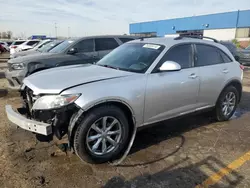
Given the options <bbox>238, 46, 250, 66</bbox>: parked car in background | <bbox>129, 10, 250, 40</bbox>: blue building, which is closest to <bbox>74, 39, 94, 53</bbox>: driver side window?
<bbox>238, 46, 250, 66</bbox>: parked car in background

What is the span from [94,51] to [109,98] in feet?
15.1

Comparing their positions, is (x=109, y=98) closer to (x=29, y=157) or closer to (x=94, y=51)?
(x=29, y=157)

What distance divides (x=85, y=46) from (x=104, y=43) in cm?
65

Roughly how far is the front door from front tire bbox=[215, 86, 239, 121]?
0.88m

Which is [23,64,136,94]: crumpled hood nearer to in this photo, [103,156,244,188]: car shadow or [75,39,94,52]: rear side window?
[103,156,244,188]: car shadow

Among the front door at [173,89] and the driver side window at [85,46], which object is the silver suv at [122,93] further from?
the driver side window at [85,46]

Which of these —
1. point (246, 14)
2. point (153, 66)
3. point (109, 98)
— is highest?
point (246, 14)

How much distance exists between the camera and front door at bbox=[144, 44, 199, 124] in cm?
367

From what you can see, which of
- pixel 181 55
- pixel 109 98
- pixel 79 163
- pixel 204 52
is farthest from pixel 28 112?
pixel 204 52

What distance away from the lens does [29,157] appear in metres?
3.51

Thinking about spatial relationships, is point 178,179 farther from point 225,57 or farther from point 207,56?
point 225,57

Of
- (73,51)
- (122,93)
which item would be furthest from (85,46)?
(122,93)

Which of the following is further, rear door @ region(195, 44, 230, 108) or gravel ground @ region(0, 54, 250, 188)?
rear door @ region(195, 44, 230, 108)

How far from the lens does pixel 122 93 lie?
3.30m
